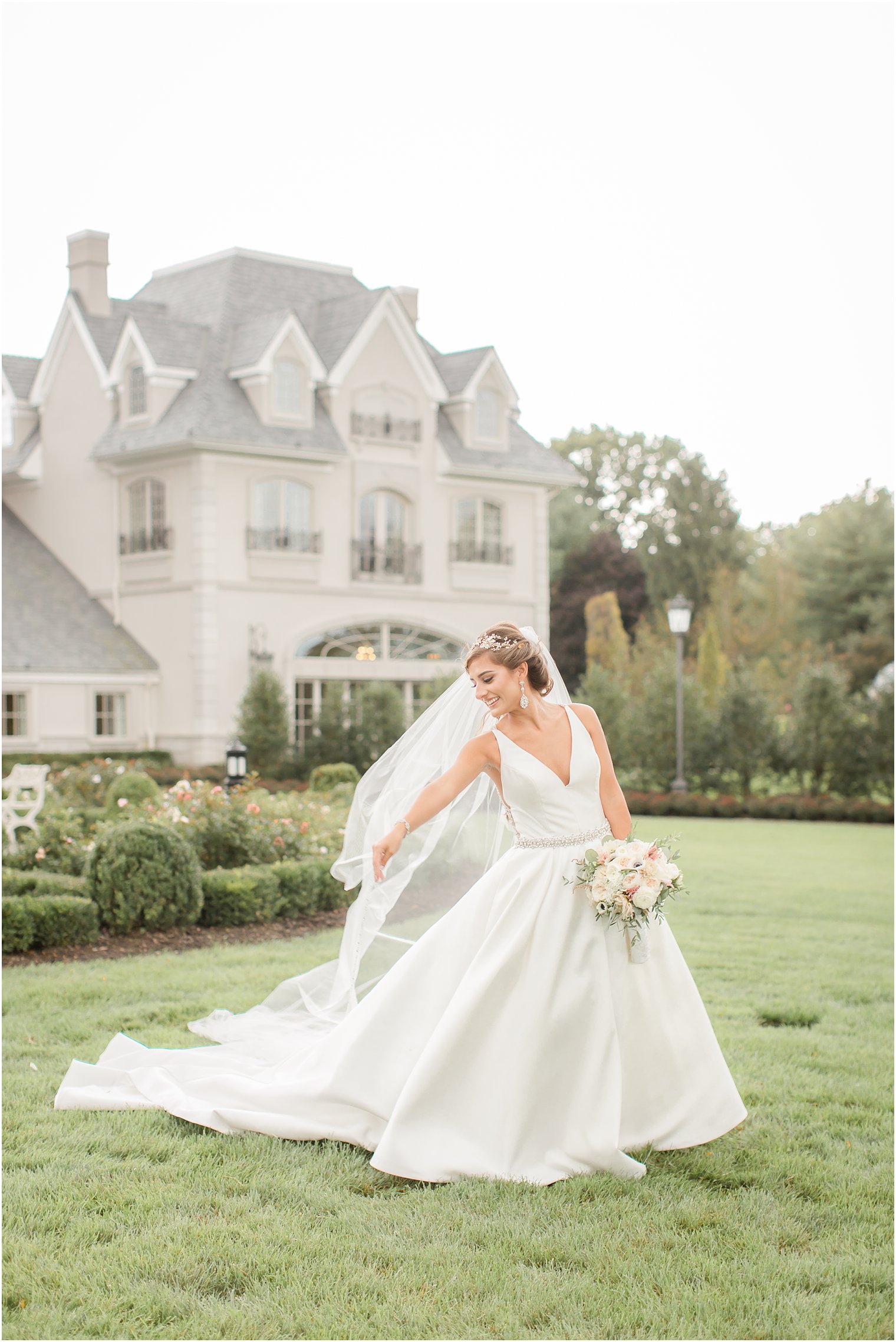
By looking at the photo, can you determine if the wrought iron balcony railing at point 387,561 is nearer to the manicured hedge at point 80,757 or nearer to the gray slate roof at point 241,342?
the gray slate roof at point 241,342

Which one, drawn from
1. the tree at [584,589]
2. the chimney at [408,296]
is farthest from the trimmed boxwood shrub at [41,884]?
the tree at [584,589]

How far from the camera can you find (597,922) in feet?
16.5

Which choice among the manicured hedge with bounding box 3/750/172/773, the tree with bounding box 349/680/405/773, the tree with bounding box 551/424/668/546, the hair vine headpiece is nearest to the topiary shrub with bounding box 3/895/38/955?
the hair vine headpiece

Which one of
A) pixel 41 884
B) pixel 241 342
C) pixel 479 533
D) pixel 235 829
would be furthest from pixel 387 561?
pixel 41 884

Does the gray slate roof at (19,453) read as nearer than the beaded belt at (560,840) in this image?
No

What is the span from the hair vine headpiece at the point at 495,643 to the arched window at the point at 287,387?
2352 centimetres

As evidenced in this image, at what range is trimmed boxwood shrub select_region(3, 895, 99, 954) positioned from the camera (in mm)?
8969

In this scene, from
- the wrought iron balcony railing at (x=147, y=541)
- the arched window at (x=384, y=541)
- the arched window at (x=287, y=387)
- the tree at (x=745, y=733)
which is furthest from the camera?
the arched window at (x=384, y=541)

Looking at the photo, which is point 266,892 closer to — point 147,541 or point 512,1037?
point 512,1037

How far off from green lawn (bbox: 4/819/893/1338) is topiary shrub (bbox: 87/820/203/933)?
9.18ft

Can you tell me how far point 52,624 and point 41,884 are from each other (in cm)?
1820

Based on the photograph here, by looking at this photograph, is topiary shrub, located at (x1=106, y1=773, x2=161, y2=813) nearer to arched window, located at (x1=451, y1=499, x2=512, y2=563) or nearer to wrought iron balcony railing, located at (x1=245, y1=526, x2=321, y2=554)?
wrought iron balcony railing, located at (x1=245, y1=526, x2=321, y2=554)

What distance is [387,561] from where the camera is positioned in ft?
96.8

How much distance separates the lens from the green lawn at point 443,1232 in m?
3.84
